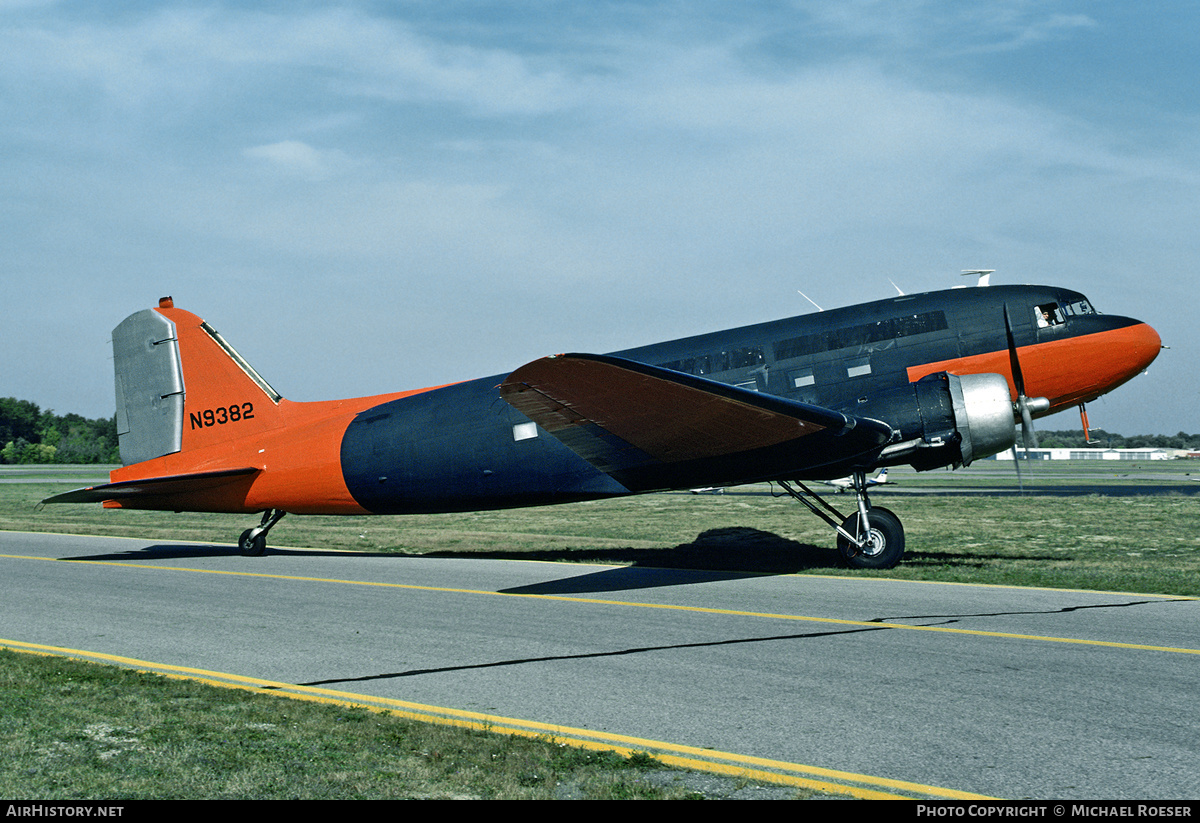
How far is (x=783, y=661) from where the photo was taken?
9516 mm

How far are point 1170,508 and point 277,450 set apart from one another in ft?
105

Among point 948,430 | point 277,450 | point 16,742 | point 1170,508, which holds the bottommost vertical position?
point 1170,508

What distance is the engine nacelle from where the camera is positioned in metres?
15.8

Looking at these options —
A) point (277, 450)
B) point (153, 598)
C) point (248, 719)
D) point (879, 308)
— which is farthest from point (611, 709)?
point (277, 450)

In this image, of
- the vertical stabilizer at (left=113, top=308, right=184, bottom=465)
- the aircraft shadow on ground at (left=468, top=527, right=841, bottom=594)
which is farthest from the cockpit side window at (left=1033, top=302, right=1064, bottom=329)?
the vertical stabilizer at (left=113, top=308, right=184, bottom=465)

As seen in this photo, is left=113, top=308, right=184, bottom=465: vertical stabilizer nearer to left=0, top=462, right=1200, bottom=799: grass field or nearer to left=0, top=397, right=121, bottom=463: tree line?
left=0, top=462, right=1200, bottom=799: grass field

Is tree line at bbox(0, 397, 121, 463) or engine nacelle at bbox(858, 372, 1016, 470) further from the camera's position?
tree line at bbox(0, 397, 121, 463)

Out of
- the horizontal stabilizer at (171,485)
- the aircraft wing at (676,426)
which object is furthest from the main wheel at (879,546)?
the horizontal stabilizer at (171,485)

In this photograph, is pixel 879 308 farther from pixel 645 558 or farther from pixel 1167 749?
pixel 1167 749

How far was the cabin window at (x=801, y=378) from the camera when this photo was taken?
1705cm

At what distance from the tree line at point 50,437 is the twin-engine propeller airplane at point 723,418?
118784 millimetres

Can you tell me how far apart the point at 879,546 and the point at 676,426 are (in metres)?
4.87

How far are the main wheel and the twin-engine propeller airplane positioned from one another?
35mm

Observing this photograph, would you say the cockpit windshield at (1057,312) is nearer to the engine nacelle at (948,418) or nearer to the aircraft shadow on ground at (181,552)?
the engine nacelle at (948,418)
